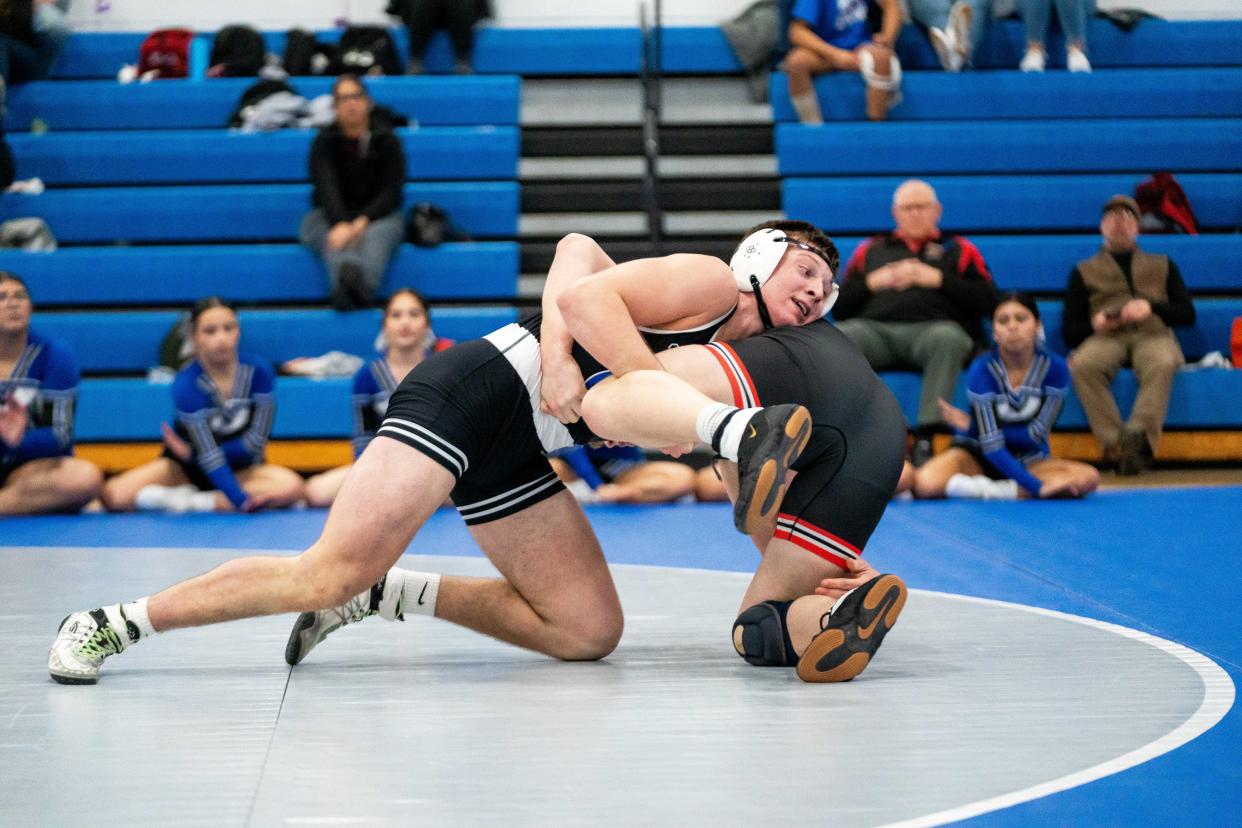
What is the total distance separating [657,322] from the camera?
3.26 m

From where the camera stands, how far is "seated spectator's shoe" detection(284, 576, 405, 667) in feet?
10.9

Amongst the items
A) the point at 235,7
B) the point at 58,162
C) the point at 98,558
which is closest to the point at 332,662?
the point at 98,558

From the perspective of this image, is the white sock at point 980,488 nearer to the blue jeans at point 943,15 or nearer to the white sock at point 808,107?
the white sock at point 808,107

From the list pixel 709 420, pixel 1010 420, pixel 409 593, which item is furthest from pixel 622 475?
pixel 709 420

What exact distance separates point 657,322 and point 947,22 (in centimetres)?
696

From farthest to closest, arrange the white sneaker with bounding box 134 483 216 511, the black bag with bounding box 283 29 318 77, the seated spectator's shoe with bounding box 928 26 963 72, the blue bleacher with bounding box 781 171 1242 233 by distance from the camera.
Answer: the black bag with bounding box 283 29 318 77 → the seated spectator's shoe with bounding box 928 26 963 72 → the blue bleacher with bounding box 781 171 1242 233 → the white sneaker with bounding box 134 483 216 511

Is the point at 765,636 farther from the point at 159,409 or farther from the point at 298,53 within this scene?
the point at 298,53

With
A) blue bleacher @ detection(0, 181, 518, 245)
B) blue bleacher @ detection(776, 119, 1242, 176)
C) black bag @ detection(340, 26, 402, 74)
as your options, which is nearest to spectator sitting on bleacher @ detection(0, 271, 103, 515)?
blue bleacher @ detection(0, 181, 518, 245)

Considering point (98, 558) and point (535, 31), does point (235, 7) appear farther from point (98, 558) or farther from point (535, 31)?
point (98, 558)

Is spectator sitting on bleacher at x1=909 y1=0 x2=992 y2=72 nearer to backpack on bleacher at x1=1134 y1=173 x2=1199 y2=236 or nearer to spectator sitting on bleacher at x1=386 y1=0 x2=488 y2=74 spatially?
backpack on bleacher at x1=1134 y1=173 x2=1199 y2=236

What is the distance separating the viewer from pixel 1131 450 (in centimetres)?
760

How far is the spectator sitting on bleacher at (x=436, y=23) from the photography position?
9664 millimetres

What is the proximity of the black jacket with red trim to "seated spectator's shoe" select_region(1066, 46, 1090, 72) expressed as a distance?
2.32m

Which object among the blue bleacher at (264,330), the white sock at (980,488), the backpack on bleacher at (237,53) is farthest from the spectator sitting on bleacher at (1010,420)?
the backpack on bleacher at (237,53)
